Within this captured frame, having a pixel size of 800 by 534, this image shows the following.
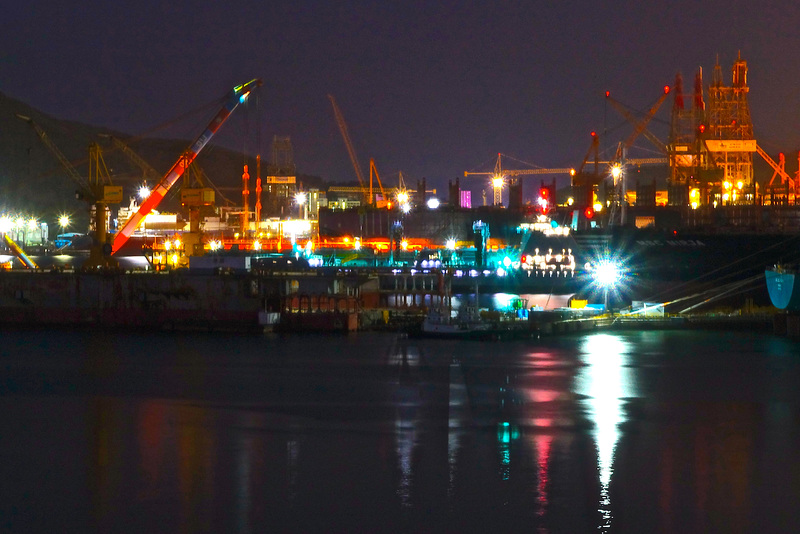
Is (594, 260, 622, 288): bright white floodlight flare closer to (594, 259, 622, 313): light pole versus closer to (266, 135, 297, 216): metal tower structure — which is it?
(594, 259, 622, 313): light pole

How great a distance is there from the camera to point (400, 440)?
15.5 meters

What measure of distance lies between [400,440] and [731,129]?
50.4 m

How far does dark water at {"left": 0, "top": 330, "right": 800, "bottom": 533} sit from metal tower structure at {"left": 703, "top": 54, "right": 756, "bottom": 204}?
3662cm

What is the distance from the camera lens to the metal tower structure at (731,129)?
5891cm

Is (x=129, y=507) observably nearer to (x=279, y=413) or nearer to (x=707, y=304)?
(x=279, y=413)

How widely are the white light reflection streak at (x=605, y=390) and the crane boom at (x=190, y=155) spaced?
991 inches

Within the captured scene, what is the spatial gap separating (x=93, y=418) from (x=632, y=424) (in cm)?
963

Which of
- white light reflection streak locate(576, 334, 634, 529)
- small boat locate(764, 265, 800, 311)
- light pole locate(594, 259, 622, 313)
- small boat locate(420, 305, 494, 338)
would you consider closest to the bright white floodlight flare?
light pole locate(594, 259, 622, 313)

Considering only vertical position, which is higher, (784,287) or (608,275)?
(608,275)

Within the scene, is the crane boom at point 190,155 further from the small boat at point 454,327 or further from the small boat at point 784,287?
the small boat at point 784,287

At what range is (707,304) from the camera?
35062 millimetres

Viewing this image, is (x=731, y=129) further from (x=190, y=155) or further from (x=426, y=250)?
(x=190, y=155)

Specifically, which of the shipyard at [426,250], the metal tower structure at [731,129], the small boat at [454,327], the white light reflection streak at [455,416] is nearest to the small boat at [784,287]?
the shipyard at [426,250]

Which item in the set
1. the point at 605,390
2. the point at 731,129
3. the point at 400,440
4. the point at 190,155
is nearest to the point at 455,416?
the point at 400,440
